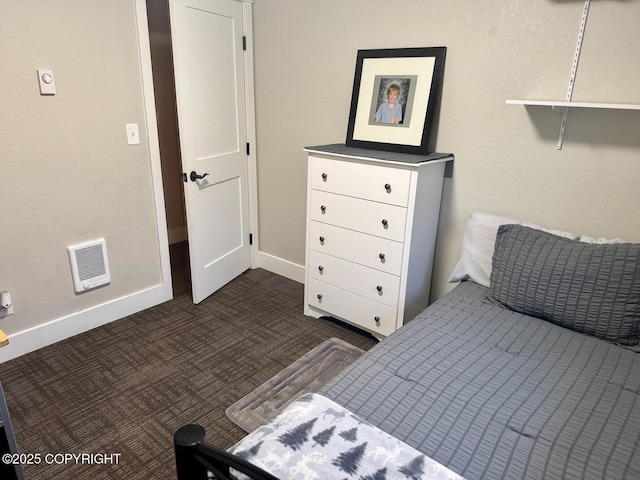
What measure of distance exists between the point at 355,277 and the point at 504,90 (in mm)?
1265

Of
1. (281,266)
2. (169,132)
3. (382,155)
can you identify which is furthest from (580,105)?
(169,132)

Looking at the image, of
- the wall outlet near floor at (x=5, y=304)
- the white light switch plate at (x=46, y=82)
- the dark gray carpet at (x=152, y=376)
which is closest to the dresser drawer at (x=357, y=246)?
the dark gray carpet at (x=152, y=376)

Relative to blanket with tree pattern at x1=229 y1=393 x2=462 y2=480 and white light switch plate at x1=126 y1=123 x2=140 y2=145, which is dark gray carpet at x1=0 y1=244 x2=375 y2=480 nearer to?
blanket with tree pattern at x1=229 y1=393 x2=462 y2=480

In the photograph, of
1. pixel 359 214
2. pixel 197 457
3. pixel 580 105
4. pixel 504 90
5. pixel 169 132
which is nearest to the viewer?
pixel 197 457

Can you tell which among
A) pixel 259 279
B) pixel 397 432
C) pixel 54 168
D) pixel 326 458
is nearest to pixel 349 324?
pixel 259 279

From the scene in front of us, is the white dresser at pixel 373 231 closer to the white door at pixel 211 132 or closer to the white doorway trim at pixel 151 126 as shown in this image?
the white door at pixel 211 132

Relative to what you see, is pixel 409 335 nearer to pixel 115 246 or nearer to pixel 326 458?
pixel 326 458

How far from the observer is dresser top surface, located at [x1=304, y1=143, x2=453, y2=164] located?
220 centimetres

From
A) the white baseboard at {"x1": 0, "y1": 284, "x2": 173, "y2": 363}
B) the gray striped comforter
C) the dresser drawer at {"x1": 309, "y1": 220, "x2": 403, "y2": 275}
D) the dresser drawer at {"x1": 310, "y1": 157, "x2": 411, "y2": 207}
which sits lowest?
the white baseboard at {"x1": 0, "y1": 284, "x2": 173, "y2": 363}

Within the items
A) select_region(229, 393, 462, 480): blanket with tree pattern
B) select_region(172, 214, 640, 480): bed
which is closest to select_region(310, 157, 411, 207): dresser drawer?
select_region(172, 214, 640, 480): bed

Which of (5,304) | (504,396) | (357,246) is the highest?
(357,246)

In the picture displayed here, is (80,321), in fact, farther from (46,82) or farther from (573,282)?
(573,282)

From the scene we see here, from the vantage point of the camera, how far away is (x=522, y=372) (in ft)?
5.04

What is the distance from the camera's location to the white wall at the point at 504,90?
1944mm
